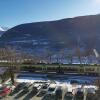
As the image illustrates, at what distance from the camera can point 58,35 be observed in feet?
292

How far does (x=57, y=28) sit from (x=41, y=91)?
80.2 meters

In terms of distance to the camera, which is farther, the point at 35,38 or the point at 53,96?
the point at 35,38

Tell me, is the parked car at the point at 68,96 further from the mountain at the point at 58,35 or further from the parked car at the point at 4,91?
the mountain at the point at 58,35

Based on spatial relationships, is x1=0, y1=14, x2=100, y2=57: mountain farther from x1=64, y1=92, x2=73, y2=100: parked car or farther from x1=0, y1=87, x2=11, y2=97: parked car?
x1=64, y1=92, x2=73, y2=100: parked car

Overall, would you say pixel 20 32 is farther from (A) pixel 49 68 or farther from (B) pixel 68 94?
(B) pixel 68 94

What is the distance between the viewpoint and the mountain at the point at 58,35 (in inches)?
2928

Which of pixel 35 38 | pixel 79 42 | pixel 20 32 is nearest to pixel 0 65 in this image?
pixel 79 42

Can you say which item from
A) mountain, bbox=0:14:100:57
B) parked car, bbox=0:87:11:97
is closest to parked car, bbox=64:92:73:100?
parked car, bbox=0:87:11:97

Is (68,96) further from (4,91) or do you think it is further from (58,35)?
(58,35)

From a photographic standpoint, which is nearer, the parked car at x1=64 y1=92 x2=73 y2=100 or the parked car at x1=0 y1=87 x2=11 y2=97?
the parked car at x1=64 y1=92 x2=73 y2=100

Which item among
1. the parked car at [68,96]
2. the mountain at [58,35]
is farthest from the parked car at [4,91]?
the mountain at [58,35]

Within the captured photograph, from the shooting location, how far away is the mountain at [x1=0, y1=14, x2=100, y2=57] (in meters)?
74.4

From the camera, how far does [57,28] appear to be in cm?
9462

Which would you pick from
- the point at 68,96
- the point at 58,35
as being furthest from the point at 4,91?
the point at 58,35
